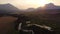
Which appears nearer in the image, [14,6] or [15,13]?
[15,13]

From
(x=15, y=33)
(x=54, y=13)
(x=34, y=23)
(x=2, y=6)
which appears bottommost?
(x=15, y=33)

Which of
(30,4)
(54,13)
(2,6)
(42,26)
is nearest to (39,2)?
(30,4)

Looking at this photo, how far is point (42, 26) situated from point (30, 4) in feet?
1.32

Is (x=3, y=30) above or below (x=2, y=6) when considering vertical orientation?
below

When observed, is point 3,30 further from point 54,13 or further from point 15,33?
point 54,13

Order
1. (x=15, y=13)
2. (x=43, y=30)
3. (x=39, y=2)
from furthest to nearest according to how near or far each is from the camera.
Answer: (x=39, y=2)
(x=15, y=13)
(x=43, y=30)

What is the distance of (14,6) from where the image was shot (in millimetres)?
1523

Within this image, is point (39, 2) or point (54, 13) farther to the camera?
point (39, 2)

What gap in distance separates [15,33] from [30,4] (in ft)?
1.54

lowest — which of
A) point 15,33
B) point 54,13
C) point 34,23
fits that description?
point 15,33

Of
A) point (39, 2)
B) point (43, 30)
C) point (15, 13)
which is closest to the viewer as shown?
point (43, 30)

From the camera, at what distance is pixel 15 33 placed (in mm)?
1242

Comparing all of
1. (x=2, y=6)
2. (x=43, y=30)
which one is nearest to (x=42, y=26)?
(x=43, y=30)

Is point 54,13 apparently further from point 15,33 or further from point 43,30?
Answer: point 15,33
